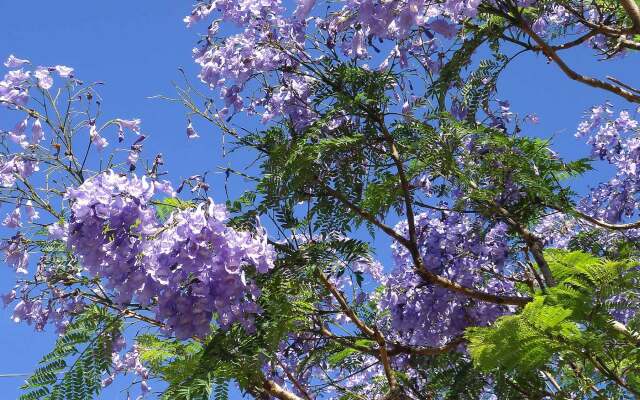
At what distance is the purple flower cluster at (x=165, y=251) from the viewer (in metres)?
3.06

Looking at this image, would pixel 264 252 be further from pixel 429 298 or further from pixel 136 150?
pixel 429 298

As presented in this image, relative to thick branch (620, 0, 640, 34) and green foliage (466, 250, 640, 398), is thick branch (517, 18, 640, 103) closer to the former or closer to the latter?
thick branch (620, 0, 640, 34)

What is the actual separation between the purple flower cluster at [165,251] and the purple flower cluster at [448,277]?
2.10m

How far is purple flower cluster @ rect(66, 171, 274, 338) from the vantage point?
3.06 m

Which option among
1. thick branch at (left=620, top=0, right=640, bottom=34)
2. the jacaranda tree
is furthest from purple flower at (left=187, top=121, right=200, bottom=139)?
thick branch at (left=620, top=0, right=640, bottom=34)

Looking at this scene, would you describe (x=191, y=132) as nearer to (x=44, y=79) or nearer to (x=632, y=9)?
(x=44, y=79)

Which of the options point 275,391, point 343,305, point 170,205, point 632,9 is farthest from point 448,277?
point 170,205

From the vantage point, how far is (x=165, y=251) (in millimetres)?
3062

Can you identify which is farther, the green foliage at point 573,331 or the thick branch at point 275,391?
the thick branch at point 275,391

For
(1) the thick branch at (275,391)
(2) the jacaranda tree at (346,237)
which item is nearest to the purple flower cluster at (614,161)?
A: (2) the jacaranda tree at (346,237)

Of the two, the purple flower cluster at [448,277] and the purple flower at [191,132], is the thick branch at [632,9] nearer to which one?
the purple flower cluster at [448,277]

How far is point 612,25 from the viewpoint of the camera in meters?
5.26

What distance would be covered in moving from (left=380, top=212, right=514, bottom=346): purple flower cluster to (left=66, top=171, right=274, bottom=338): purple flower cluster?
2102 mm

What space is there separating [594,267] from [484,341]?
1.71 ft
